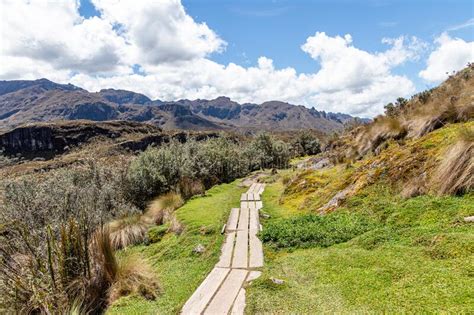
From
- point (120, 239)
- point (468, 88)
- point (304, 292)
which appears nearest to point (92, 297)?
point (304, 292)

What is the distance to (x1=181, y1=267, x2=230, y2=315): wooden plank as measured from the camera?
22.3ft

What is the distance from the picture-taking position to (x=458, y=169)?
897 centimetres

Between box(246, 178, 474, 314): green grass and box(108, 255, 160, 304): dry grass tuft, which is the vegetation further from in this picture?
box(246, 178, 474, 314): green grass

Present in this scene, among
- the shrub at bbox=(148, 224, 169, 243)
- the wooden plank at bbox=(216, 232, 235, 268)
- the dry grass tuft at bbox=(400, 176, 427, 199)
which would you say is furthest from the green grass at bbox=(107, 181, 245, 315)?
the dry grass tuft at bbox=(400, 176, 427, 199)

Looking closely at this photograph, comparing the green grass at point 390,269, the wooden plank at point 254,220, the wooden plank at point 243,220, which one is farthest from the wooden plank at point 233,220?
the green grass at point 390,269

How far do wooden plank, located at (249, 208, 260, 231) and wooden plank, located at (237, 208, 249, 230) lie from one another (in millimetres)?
179

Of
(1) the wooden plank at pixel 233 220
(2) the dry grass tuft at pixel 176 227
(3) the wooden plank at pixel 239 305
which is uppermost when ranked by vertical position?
(1) the wooden plank at pixel 233 220

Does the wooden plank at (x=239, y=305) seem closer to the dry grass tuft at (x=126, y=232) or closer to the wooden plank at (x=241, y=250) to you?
the wooden plank at (x=241, y=250)

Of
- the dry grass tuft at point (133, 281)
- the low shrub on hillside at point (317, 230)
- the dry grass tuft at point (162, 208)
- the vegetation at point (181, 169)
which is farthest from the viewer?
the vegetation at point (181, 169)

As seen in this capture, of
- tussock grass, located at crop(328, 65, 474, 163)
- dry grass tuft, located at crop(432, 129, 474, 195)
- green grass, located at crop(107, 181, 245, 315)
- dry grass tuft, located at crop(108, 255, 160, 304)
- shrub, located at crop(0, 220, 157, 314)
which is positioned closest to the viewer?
shrub, located at crop(0, 220, 157, 314)

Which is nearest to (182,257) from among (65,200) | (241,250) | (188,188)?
(241,250)

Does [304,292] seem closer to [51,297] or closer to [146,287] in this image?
[146,287]

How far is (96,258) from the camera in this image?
305 inches

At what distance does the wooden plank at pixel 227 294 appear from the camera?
663 centimetres
